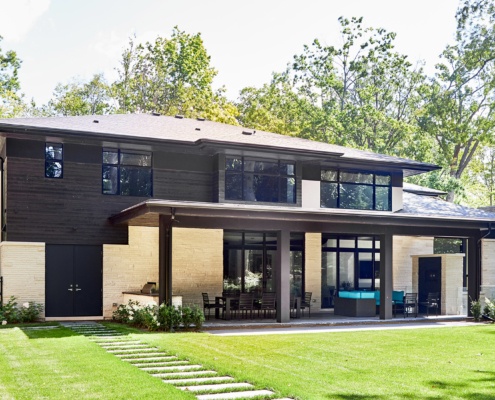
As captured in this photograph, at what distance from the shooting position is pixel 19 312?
2088cm

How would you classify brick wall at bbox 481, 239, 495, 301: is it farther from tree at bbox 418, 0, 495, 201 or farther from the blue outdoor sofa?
tree at bbox 418, 0, 495, 201

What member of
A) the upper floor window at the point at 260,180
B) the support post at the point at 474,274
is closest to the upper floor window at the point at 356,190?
the upper floor window at the point at 260,180

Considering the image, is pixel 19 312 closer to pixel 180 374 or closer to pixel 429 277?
pixel 180 374

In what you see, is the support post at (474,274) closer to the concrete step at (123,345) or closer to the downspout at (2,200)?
the concrete step at (123,345)

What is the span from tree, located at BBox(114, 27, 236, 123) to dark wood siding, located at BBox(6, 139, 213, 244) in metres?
23.1

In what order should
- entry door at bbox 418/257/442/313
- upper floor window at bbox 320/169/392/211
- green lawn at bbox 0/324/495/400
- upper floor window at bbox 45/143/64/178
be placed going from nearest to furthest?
green lawn at bbox 0/324/495/400 → upper floor window at bbox 45/143/64/178 → upper floor window at bbox 320/169/392/211 → entry door at bbox 418/257/442/313

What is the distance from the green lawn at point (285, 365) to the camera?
10039 millimetres

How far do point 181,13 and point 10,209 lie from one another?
2734 centimetres

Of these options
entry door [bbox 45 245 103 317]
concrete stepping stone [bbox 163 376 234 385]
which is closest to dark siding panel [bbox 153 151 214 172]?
entry door [bbox 45 245 103 317]

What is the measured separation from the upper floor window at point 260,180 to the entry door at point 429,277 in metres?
6.23

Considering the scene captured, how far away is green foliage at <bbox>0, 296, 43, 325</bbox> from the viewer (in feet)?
67.3

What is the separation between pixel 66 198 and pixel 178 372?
11.7 m

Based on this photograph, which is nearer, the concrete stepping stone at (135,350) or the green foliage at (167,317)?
the concrete stepping stone at (135,350)

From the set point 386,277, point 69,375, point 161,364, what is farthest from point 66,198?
point 69,375
